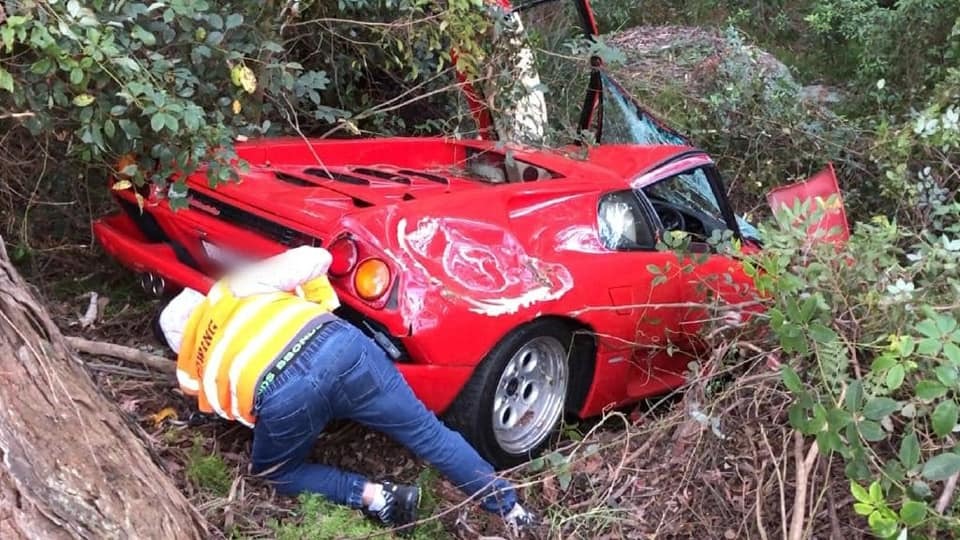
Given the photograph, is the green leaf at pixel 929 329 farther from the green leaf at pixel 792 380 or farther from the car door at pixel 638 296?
the car door at pixel 638 296

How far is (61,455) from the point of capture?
2.40 meters

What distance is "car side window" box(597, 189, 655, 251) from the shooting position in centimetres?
423

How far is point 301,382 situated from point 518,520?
3.18 ft

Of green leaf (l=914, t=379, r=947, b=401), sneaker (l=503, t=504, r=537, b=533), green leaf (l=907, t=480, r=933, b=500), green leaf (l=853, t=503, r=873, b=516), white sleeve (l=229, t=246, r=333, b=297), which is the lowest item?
sneaker (l=503, t=504, r=537, b=533)

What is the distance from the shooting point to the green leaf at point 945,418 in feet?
7.95

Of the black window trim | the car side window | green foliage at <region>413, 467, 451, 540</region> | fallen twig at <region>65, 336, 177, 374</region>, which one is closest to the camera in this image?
green foliage at <region>413, 467, 451, 540</region>

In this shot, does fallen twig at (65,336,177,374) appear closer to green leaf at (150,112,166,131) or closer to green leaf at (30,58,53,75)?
green leaf at (150,112,166,131)

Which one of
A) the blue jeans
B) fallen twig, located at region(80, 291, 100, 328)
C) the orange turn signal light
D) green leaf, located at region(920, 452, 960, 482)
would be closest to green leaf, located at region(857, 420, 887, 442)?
green leaf, located at region(920, 452, 960, 482)

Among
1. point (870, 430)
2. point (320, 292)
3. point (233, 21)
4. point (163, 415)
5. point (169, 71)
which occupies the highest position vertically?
point (233, 21)

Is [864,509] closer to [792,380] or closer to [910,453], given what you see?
[910,453]

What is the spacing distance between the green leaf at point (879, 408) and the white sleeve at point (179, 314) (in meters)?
2.33

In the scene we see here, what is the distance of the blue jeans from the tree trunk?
48 cm

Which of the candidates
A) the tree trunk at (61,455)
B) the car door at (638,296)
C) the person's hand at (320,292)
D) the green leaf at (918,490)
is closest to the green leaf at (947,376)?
the green leaf at (918,490)

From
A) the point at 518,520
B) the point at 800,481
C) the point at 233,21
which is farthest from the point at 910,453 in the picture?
the point at 233,21
